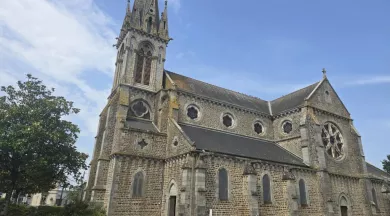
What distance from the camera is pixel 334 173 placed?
94.3 feet

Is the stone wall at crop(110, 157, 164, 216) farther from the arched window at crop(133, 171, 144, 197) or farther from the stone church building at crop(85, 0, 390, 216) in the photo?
the arched window at crop(133, 171, 144, 197)

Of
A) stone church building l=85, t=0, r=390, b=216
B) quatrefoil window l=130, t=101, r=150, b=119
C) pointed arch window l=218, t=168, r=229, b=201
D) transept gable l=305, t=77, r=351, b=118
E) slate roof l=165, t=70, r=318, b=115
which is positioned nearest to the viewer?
pointed arch window l=218, t=168, r=229, b=201

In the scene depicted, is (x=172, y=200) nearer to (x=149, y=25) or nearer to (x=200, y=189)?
(x=200, y=189)

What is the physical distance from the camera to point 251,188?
22.1 metres

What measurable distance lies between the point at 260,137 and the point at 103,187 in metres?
18.0

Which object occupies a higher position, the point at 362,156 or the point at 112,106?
the point at 112,106

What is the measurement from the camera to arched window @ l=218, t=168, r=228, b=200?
22.0m

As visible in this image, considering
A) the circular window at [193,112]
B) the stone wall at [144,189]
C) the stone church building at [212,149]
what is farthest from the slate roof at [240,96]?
the stone wall at [144,189]

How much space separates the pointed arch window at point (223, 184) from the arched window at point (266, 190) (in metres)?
3.81

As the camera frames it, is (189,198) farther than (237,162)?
No

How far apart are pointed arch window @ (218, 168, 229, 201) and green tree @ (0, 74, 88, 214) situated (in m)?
11.1

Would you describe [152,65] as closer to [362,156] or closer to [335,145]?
[335,145]

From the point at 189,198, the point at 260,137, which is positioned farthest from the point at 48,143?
the point at 260,137

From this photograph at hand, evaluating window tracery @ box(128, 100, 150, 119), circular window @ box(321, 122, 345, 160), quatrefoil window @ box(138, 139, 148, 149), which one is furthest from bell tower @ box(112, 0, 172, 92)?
circular window @ box(321, 122, 345, 160)
